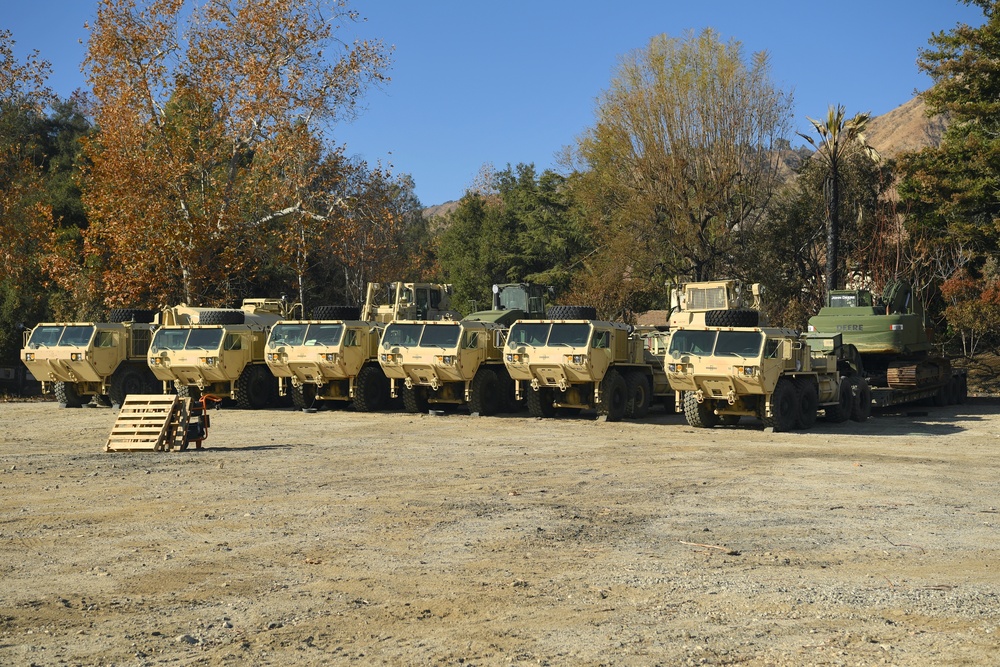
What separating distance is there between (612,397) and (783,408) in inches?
135

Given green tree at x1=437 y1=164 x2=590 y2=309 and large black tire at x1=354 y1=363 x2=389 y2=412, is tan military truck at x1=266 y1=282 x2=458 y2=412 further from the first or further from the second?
green tree at x1=437 y1=164 x2=590 y2=309

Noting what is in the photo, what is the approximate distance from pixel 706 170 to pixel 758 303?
11.5m

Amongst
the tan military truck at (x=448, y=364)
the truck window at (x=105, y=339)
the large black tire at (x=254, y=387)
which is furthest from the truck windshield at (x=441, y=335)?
the truck window at (x=105, y=339)

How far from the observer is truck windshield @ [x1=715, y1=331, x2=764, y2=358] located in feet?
62.1

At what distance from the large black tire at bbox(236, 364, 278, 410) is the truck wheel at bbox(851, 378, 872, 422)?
12.9 meters

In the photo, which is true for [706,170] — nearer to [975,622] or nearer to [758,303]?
[758,303]

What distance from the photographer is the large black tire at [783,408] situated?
63.4 ft

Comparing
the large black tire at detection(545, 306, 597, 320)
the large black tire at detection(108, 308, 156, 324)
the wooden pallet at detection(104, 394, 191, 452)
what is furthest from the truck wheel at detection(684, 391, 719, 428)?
the large black tire at detection(108, 308, 156, 324)

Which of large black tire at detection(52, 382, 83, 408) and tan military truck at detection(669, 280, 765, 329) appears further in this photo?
large black tire at detection(52, 382, 83, 408)

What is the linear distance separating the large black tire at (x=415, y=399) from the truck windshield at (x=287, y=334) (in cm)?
250

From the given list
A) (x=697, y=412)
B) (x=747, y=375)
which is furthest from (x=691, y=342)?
(x=697, y=412)

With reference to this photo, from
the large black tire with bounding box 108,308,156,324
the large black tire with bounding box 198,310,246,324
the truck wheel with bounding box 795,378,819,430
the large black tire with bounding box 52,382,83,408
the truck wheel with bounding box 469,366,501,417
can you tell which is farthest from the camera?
the large black tire with bounding box 108,308,156,324

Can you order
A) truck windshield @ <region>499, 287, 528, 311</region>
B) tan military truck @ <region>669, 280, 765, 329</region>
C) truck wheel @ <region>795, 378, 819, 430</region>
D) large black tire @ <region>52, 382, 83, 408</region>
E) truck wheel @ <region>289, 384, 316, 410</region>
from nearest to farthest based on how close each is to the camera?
truck wheel @ <region>795, 378, 819, 430</region>, tan military truck @ <region>669, 280, 765, 329</region>, truck wheel @ <region>289, 384, 316, 410</region>, large black tire @ <region>52, 382, 83, 408</region>, truck windshield @ <region>499, 287, 528, 311</region>

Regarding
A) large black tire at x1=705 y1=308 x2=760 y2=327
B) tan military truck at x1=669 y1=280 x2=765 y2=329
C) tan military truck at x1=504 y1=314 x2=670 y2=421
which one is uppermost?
tan military truck at x1=669 y1=280 x2=765 y2=329
